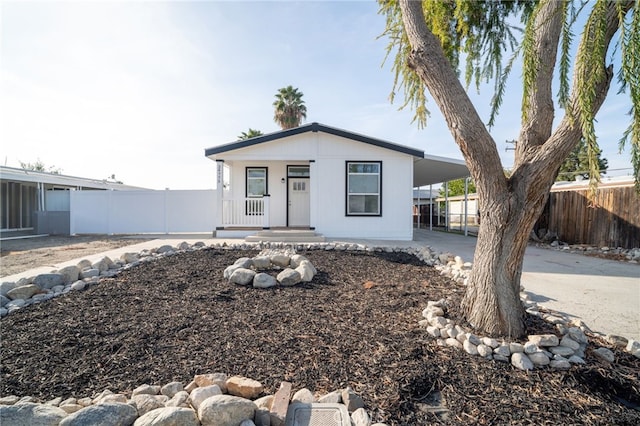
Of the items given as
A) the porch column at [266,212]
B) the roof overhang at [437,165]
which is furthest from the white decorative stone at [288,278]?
the roof overhang at [437,165]

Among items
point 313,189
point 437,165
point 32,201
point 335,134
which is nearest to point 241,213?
point 313,189

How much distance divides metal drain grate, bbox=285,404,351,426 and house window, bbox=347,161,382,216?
815cm

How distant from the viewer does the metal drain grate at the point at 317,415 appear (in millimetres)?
1690

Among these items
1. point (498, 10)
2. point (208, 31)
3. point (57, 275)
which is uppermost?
point (208, 31)

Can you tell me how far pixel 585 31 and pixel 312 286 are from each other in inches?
144

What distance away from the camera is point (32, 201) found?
50.3ft

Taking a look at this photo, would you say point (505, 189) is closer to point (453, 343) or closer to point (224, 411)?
point (453, 343)

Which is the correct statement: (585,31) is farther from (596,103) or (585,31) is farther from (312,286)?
(312,286)

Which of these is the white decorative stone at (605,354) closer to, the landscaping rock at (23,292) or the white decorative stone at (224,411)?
the white decorative stone at (224,411)

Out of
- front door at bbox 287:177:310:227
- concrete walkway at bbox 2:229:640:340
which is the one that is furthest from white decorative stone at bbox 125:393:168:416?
front door at bbox 287:177:310:227

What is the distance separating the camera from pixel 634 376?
2.15 metres

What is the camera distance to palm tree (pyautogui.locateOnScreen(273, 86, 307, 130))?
21.6 m

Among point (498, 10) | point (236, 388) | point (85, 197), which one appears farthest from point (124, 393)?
point (85, 197)

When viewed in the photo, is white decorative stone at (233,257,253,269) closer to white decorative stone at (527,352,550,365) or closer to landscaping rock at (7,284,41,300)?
landscaping rock at (7,284,41,300)
